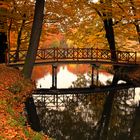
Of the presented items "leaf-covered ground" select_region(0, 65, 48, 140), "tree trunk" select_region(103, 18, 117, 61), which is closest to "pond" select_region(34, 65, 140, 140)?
"leaf-covered ground" select_region(0, 65, 48, 140)

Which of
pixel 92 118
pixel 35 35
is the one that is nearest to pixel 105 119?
pixel 92 118

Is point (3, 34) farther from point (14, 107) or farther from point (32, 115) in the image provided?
point (14, 107)

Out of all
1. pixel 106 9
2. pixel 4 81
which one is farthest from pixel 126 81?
pixel 4 81

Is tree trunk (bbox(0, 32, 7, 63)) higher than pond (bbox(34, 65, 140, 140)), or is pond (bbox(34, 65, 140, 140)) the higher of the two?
tree trunk (bbox(0, 32, 7, 63))

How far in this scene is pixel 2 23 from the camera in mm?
27766

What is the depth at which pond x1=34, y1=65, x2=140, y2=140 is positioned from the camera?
15680mm

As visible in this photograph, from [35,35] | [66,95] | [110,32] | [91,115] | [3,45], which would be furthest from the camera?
[110,32]

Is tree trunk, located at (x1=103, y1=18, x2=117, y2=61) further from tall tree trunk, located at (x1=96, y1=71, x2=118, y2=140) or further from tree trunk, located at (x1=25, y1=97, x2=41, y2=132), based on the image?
tree trunk, located at (x1=25, y1=97, x2=41, y2=132)

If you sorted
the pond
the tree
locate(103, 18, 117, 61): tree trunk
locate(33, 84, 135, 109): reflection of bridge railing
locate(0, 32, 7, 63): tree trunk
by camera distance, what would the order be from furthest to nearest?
locate(103, 18, 117, 61): tree trunk, locate(0, 32, 7, 63): tree trunk, the tree, locate(33, 84, 135, 109): reflection of bridge railing, the pond

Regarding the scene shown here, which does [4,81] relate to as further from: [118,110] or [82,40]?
[82,40]

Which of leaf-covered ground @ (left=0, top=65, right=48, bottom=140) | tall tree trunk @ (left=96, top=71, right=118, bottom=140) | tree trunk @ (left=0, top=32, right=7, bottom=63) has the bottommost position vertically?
tall tree trunk @ (left=96, top=71, right=118, bottom=140)

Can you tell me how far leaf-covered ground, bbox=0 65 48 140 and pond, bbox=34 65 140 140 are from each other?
137 centimetres

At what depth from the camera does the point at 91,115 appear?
63.5ft

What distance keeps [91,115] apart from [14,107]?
4899mm
